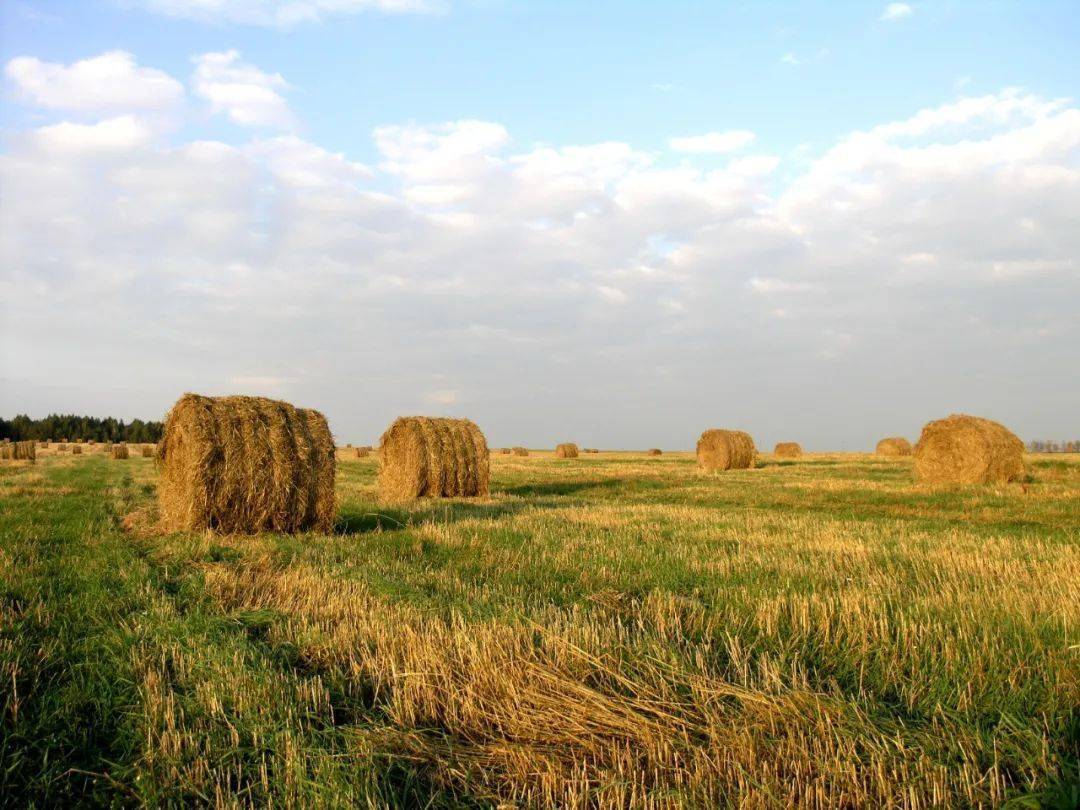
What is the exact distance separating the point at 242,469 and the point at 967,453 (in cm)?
1931

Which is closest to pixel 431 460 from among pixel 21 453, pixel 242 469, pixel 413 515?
pixel 413 515

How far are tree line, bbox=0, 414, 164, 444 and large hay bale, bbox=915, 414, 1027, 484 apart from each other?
2876 inches

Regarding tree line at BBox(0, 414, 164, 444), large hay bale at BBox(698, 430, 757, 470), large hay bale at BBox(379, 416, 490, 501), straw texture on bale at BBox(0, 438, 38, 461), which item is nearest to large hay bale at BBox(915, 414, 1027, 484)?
large hay bale at BBox(698, 430, 757, 470)

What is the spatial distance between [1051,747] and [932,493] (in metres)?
16.2

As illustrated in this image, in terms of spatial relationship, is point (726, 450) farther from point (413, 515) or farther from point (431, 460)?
point (413, 515)

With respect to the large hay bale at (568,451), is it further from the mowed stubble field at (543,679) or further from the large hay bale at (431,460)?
the mowed stubble field at (543,679)

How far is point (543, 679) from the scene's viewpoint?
3.62m

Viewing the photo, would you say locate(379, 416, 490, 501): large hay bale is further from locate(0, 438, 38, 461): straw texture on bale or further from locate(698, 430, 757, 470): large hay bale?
locate(0, 438, 38, 461): straw texture on bale

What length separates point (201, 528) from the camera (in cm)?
1014

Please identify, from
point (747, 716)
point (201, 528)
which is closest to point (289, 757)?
point (747, 716)

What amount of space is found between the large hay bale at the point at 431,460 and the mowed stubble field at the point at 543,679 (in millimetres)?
9082

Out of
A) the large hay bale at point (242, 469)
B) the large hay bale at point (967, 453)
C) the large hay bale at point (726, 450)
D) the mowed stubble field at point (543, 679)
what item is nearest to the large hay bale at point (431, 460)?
the large hay bale at point (242, 469)

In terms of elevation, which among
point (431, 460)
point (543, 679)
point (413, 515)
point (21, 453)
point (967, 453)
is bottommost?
point (413, 515)

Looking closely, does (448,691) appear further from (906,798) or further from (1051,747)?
(1051,747)
